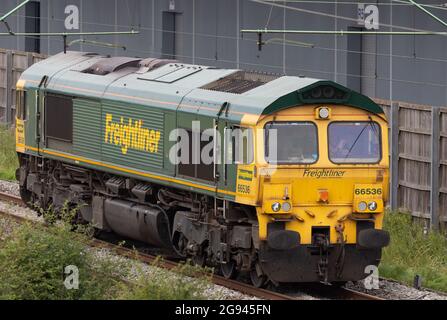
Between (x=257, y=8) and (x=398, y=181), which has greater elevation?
(x=257, y=8)

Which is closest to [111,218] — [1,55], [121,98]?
[121,98]

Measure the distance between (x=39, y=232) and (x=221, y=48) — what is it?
52.0 feet

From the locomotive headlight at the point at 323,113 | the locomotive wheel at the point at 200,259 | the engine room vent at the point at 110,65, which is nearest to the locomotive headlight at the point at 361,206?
the locomotive headlight at the point at 323,113

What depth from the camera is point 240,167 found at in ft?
56.3

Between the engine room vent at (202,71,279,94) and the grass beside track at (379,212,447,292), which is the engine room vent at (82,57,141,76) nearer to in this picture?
the engine room vent at (202,71,279,94)

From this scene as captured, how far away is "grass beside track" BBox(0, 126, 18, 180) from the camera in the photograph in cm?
3027

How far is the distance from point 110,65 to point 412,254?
612 centimetres

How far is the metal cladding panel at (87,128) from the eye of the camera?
69.2 ft

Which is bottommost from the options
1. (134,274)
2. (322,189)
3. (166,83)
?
(134,274)

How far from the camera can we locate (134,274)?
18359 millimetres

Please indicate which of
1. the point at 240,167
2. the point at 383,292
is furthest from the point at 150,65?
the point at 383,292

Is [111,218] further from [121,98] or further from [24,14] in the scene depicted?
[24,14]

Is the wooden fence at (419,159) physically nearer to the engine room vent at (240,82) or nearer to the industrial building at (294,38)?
the industrial building at (294,38)

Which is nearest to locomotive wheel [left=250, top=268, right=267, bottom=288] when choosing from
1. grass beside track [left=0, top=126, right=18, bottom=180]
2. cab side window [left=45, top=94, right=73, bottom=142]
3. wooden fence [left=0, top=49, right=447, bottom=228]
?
wooden fence [left=0, top=49, right=447, bottom=228]
